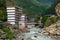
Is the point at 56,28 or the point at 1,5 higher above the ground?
the point at 1,5

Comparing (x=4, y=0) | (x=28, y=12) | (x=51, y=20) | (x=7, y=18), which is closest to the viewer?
(x=7, y=18)

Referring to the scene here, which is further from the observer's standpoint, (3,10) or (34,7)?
(34,7)

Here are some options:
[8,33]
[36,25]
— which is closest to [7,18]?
[8,33]

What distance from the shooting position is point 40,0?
211 feet

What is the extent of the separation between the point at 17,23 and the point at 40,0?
40.8 meters

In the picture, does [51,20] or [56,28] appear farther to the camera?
[51,20]

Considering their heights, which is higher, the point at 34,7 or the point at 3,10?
the point at 3,10

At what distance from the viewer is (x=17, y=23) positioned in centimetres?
2405

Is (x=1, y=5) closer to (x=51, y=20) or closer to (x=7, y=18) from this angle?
(x=7, y=18)

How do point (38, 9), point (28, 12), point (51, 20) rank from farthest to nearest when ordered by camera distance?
point (38, 9) < point (28, 12) < point (51, 20)

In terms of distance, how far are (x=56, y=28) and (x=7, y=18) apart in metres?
10.5

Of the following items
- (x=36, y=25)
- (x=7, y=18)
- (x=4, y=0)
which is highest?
(x=4, y=0)

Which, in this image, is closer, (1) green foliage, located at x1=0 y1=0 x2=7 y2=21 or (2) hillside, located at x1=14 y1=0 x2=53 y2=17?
(1) green foliage, located at x1=0 y1=0 x2=7 y2=21

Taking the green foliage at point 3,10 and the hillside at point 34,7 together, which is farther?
the hillside at point 34,7
